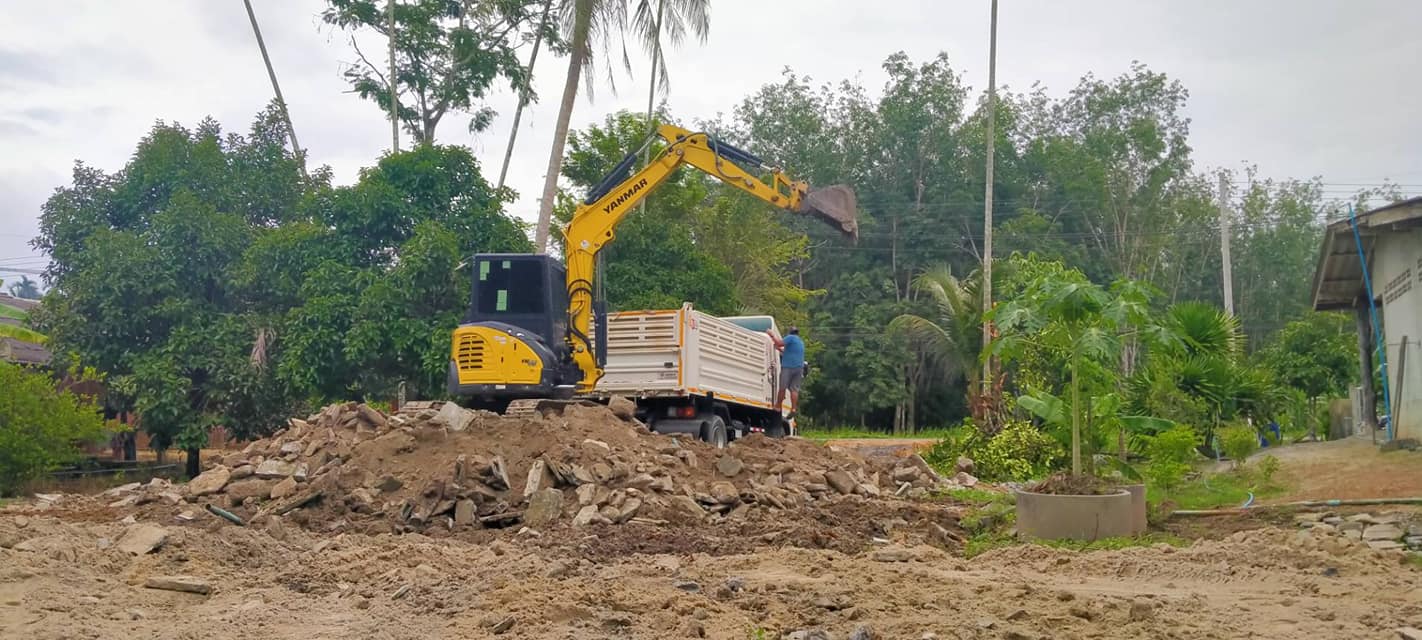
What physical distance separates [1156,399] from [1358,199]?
146 ft

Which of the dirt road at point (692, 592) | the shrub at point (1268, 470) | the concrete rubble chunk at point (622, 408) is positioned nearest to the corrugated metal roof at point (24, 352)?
the concrete rubble chunk at point (622, 408)

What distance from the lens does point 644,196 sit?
675 inches

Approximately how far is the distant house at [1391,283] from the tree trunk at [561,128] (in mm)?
13975

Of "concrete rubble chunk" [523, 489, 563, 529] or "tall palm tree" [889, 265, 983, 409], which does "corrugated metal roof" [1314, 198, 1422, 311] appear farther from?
"tall palm tree" [889, 265, 983, 409]

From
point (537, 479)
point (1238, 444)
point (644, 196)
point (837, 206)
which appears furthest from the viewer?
point (644, 196)

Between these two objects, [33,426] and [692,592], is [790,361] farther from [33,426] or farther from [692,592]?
[692,592]

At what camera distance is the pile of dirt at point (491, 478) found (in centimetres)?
1188

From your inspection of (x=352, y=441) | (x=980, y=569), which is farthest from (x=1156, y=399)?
(x=352, y=441)

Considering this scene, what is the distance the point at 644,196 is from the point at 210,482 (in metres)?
7.15

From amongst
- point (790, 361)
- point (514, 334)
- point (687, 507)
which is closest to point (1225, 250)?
point (790, 361)

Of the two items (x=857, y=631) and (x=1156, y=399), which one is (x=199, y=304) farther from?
(x=857, y=631)

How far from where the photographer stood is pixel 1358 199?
5278cm

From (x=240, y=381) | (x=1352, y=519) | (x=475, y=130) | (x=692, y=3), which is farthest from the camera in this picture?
(x=475, y=130)

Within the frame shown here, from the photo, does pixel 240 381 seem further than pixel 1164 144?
No
